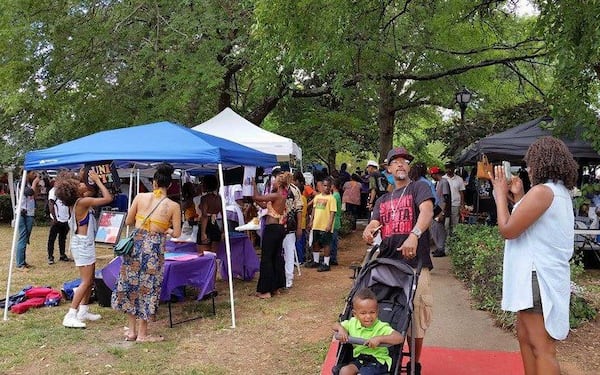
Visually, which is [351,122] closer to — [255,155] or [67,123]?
[67,123]

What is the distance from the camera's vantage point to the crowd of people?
3.18 meters

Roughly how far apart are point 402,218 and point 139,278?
3052 mm

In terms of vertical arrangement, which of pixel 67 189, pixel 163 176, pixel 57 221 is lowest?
pixel 57 221

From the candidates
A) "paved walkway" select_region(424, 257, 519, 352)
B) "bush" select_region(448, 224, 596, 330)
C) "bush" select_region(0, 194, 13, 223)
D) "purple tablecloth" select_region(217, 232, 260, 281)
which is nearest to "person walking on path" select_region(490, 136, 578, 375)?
"paved walkway" select_region(424, 257, 519, 352)

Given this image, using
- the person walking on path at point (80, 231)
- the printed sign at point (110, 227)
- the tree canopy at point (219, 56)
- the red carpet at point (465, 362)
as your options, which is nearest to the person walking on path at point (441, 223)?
the tree canopy at point (219, 56)

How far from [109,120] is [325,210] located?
21.7ft

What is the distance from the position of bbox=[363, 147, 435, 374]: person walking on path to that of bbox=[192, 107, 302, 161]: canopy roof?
297 inches

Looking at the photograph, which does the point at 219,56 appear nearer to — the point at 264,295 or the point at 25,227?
the point at 25,227

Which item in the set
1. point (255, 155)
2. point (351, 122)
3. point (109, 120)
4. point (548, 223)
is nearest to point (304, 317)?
point (255, 155)

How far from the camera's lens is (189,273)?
6.72 metres

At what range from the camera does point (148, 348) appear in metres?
5.55

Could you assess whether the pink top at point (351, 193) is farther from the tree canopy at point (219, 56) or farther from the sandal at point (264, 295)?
the sandal at point (264, 295)

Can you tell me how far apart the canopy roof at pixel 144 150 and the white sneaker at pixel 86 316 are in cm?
181

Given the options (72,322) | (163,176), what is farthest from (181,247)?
(163,176)
